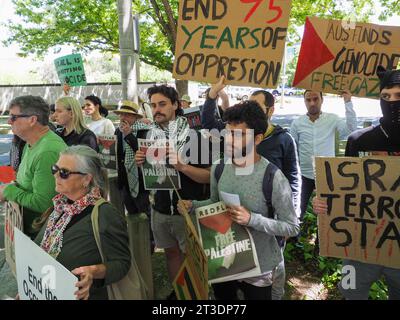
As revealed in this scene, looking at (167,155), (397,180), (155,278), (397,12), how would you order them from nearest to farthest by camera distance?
(397,180) → (167,155) → (155,278) → (397,12)

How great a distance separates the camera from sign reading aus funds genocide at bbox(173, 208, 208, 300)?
171 centimetres

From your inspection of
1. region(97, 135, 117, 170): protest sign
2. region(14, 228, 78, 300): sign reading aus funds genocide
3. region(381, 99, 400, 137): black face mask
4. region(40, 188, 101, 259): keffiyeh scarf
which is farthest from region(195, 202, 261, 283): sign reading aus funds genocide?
region(97, 135, 117, 170): protest sign

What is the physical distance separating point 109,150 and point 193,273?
210cm

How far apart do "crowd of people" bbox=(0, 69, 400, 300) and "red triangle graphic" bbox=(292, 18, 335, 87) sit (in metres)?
0.40

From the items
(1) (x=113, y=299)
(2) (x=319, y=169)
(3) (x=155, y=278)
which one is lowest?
(3) (x=155, y=278)

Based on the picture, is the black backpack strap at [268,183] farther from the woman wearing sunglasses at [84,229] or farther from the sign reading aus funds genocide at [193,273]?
the woman wearing sunglasses at [84,229]

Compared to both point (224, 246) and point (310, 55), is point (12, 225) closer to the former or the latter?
point (224, 246)

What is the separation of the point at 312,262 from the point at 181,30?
2.75 meters

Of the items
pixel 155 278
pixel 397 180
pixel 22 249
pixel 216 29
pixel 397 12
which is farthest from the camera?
pixel 397 12

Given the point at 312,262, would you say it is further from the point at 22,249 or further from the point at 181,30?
the point at 22,249

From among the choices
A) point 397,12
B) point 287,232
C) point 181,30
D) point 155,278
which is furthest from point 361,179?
point 397,12

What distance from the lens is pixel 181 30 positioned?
2.71 meters

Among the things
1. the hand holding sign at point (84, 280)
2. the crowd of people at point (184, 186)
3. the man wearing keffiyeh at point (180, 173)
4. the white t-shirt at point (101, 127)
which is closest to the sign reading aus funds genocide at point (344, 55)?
the crowd of people at point (184, 186)

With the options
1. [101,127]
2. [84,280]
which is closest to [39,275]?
[84,280]
